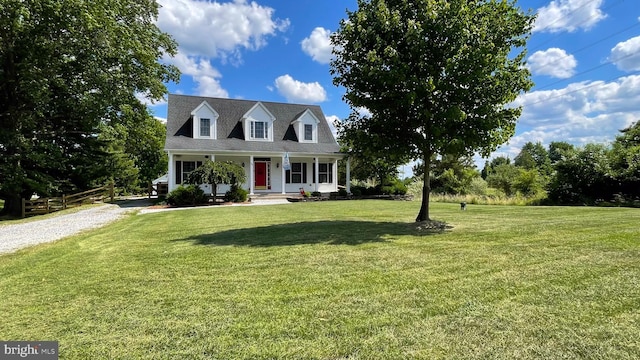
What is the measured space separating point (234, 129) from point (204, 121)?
2249 millimetres

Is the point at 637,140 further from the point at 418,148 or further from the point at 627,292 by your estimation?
the point at 627,292

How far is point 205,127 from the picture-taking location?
76.7 feet

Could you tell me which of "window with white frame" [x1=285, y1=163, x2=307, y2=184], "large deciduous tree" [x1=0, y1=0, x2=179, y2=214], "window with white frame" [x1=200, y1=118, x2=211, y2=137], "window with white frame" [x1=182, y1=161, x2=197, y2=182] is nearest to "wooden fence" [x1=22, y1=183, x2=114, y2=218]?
"large deciduous tree" [x1=0, y1=0, x2=179, y2=214]

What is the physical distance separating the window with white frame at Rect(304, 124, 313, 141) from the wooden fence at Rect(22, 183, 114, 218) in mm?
14020

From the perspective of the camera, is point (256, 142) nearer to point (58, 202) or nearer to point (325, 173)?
point (325, 173)

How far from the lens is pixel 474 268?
4.84 metres

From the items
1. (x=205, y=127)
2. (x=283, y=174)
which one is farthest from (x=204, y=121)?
(x=283, y=174)

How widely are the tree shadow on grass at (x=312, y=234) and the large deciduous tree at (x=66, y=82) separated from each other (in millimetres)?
11982

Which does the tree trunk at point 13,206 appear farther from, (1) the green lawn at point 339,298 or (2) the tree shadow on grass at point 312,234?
(2) the tree shadow on grass at point 312,234

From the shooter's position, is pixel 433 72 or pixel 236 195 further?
pixel 236 195

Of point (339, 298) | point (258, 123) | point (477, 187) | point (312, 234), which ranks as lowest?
point (339, 298)

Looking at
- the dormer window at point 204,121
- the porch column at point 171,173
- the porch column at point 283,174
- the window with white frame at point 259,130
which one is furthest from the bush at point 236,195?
the window with white frame at point 259,130

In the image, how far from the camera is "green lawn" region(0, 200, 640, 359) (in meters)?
2.82

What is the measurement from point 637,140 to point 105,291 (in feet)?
102
